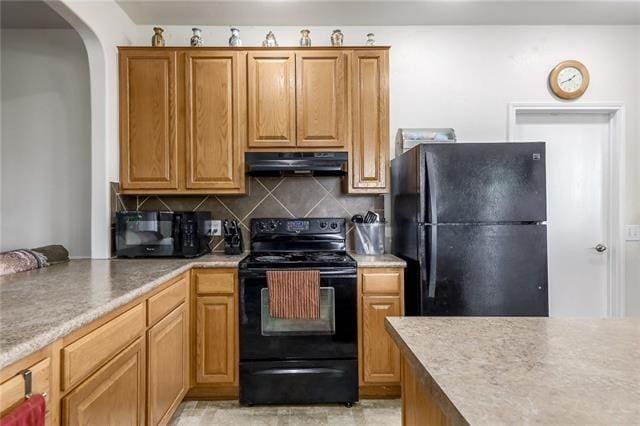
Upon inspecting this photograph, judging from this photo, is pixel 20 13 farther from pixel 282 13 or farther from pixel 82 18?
pixel 282 13

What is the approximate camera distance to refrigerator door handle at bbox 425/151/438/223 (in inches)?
81.5

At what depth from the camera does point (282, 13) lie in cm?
266

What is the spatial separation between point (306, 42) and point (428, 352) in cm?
246


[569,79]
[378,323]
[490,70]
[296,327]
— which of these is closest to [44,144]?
[296,327]

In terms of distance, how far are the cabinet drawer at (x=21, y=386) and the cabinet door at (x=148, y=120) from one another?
1.73 metres

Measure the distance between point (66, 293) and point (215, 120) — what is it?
5.05 feet

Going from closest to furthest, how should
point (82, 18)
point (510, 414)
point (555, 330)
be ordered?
point (510, 414) < point (555, 330) < point (82, 18)

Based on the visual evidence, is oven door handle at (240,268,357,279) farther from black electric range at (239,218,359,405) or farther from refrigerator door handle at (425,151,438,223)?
refrigerator door handle at (425,151,438,223)

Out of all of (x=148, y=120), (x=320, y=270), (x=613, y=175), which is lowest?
(x=320, y=270)

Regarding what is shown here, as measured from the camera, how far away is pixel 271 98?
8.41 ft

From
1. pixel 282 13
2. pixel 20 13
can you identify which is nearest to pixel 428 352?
pixel 282 13

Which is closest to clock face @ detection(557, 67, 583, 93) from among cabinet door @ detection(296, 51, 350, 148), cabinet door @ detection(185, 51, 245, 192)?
cabinet door @ detection(296, 51, 350, 148)

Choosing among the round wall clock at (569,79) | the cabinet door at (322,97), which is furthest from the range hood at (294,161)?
the round wall clock at (569,79)

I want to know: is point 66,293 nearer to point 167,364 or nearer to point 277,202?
point 167,364
